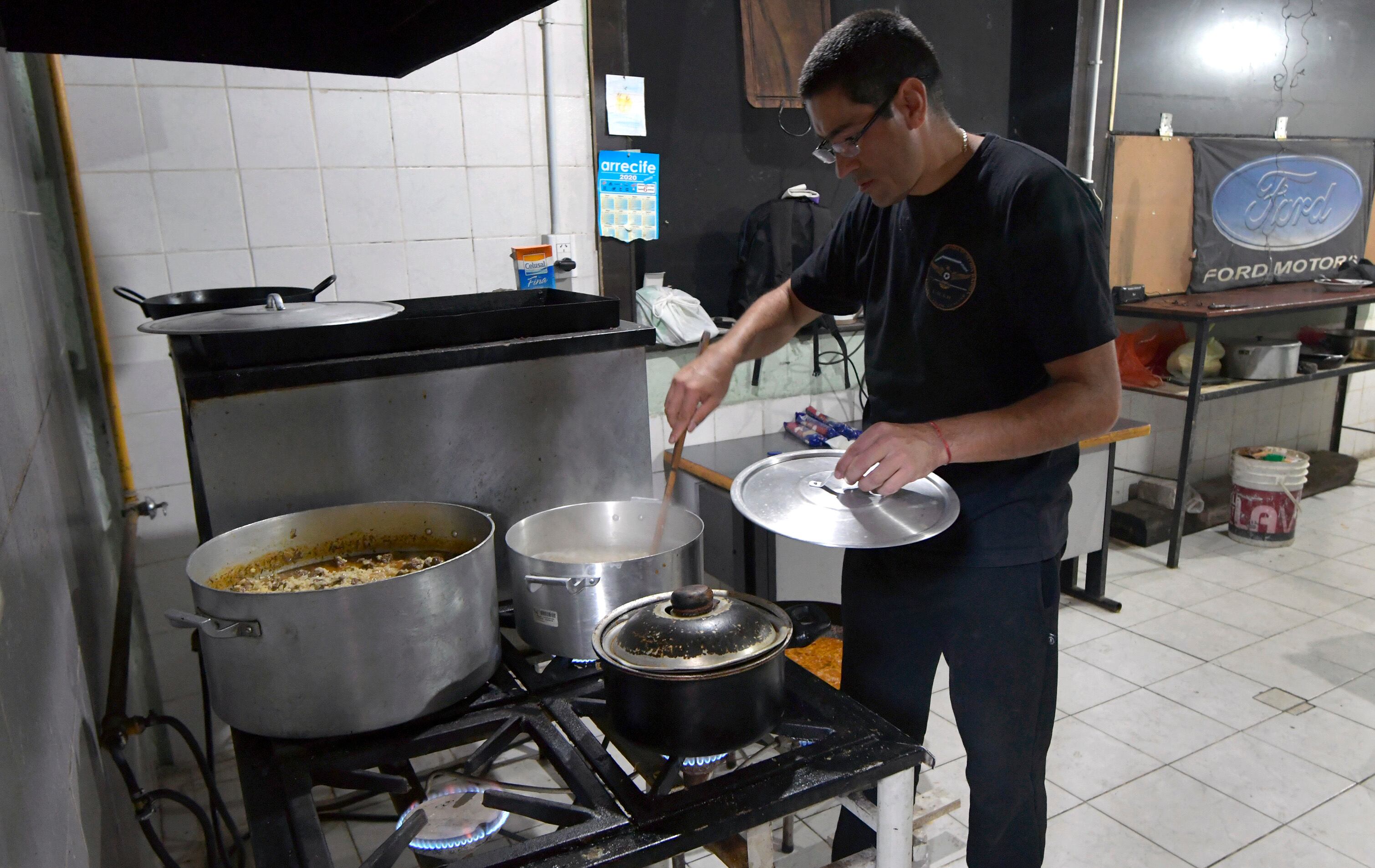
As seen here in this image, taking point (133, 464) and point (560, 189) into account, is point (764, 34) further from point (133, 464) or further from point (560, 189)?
point (133, 464)

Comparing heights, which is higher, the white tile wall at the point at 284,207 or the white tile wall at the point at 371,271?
the white tile wall at the point at 284,207

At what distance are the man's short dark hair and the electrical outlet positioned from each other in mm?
1600

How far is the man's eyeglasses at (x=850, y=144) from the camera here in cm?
143

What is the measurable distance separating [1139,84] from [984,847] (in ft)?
12.7

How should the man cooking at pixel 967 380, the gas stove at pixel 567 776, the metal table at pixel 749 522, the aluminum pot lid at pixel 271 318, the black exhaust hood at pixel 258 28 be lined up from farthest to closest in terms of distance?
the metal table at pixel 749 522, the man cooking at pixel 967 380, the aluminum pot lid at pixel 271 318, the black exhaust hood at pixel 258 28, the gas stove at pixel 567 776

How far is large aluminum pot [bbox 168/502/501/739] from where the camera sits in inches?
39.7

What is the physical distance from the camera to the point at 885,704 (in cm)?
174

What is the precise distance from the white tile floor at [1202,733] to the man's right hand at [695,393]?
1274mm

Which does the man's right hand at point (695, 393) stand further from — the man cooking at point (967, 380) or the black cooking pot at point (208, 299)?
the black cooking pot at point (208, 299)

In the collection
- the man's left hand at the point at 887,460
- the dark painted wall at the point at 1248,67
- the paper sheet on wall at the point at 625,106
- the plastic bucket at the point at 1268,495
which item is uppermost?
the dark painted wall at the point at 1248,67

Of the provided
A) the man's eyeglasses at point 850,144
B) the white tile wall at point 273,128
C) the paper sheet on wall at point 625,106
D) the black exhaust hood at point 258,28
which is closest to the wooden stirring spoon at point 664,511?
the man's eyeglasses at point 850,144

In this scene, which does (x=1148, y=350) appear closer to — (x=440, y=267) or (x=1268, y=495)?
(x=1268, y=495)

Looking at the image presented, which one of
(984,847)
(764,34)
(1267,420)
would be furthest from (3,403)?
(1267,420)

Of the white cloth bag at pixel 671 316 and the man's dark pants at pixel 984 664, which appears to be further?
the white cloth bag at pixel 671 316
